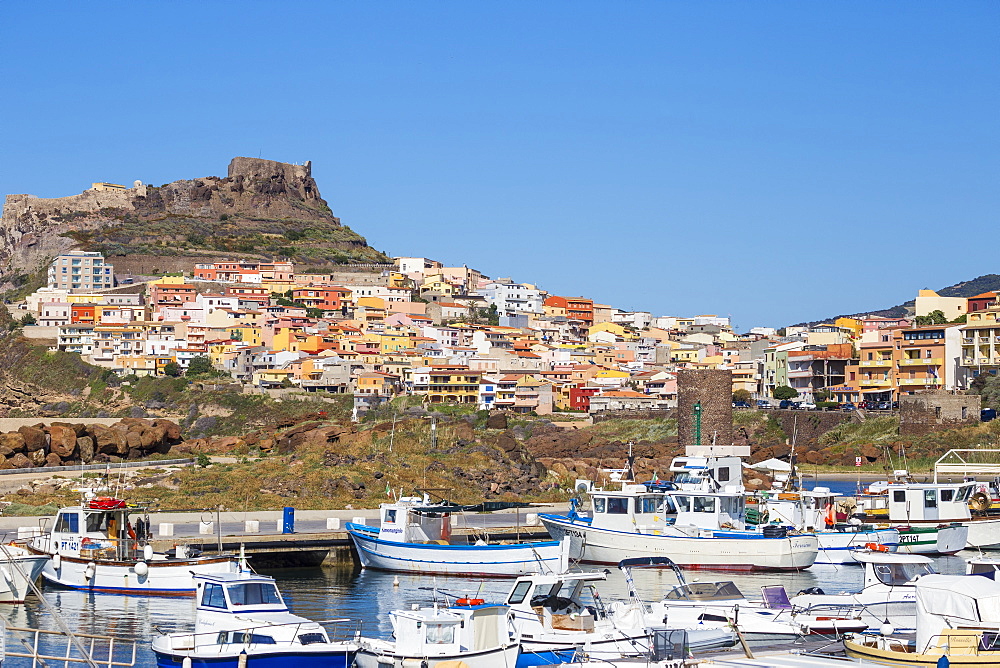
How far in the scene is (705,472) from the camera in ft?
113

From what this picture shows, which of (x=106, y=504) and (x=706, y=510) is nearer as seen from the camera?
(x=106, y=504)

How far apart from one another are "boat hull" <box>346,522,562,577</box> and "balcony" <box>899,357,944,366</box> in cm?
5596

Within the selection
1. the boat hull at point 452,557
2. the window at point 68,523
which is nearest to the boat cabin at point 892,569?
the boat hull at point 452,557

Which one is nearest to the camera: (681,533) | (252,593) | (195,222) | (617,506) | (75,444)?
(252,593)

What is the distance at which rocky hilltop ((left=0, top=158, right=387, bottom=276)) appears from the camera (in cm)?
14562

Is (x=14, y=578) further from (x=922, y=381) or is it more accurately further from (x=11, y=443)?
(x=922, y=381)

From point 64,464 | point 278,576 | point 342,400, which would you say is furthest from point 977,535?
point 342,400

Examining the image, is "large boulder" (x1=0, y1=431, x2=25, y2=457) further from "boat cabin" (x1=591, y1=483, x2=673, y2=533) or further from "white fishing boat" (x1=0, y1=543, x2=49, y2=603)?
"boat cabin" (x1=591, y1=483, x2=673, y2=533)

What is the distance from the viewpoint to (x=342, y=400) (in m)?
90.1

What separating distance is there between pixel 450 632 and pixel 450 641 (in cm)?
11

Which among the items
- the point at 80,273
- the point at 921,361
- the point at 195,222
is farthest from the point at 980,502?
the point at 195,222

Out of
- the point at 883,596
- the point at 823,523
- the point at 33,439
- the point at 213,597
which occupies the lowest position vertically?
the point at 883,596

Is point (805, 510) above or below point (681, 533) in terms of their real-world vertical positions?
above

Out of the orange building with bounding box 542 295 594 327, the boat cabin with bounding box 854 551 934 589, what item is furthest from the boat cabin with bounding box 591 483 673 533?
the orange building with bounding box 542 295 594 327
